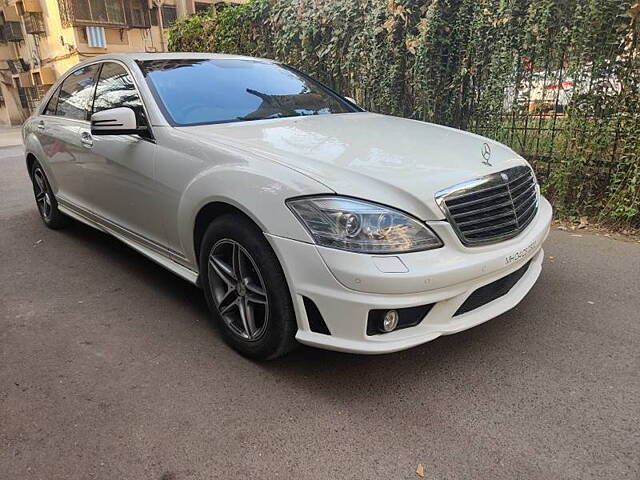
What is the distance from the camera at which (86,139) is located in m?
3.71

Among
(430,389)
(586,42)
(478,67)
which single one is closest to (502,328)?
(430,389)

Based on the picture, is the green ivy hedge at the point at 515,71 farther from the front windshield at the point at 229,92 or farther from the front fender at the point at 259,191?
the front fender at the point at 259,191

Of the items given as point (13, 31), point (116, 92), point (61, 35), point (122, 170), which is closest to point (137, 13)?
point (61, 35)

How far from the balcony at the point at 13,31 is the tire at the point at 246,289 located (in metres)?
30.2

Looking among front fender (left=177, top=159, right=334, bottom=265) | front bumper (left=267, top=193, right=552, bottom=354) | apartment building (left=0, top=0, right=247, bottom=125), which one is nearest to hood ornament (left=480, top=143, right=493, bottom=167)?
front bumper (left=267, top=193, right=552, bottom=354)

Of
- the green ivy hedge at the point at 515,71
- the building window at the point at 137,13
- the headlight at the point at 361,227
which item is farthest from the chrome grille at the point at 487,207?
the building window at the point at 137,13

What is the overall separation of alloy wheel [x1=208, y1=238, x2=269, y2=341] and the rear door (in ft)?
6.14

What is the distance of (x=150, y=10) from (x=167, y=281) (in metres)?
24.6

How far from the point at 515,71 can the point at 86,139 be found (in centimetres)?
402

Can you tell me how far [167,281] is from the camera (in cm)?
370

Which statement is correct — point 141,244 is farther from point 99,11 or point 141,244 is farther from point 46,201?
point 99,11

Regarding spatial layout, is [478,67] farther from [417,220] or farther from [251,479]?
[251,479]

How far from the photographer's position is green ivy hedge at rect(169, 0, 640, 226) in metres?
4.23

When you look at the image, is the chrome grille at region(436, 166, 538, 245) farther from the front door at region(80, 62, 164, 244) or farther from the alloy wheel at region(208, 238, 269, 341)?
the front door at region(80, 62, 164, 244)
